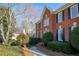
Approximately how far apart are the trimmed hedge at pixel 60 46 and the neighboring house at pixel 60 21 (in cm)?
11

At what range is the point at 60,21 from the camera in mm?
4719

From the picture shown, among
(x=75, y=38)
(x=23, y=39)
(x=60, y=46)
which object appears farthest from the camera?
(x=23, y=39)

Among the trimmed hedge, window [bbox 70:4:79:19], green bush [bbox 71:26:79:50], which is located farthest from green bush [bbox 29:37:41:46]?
window [bbox 70:4:79:19]

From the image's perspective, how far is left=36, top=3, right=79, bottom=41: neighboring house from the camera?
4590 millimetres

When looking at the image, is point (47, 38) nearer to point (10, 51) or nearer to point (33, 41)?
point (33, 41)

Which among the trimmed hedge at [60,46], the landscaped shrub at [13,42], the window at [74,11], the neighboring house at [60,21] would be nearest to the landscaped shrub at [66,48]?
the trimmed hedge at [60,46]

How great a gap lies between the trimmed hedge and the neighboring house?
11cm

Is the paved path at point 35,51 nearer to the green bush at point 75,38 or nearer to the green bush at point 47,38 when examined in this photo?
the green bush at point 47,38

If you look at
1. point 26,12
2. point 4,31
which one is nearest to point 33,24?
point 26,12

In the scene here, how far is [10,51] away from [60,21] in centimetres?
117

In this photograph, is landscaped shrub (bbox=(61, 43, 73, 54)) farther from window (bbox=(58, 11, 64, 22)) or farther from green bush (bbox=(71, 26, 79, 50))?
window (bbox=(58, 11, 64, 22))

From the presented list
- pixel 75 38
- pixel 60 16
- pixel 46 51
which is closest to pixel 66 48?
pixel 75 38

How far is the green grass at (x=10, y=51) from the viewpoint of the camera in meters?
4.62

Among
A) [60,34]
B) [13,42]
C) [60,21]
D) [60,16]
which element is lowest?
[13,42]
